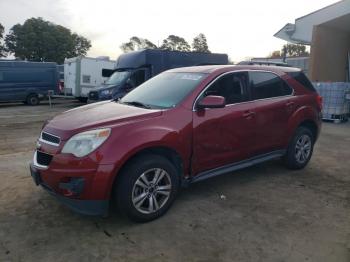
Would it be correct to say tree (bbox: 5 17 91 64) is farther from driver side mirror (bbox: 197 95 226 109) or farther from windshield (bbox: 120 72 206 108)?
driver side mirror (bbox: 197 95 226 109)

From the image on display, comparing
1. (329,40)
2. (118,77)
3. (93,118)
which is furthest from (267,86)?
(329,40)

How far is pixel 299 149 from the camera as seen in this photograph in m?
6.13

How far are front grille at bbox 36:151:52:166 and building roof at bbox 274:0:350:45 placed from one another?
13.9m

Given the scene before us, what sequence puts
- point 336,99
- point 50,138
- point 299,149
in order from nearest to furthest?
point 50,138 < point 299,149 < point 336,99

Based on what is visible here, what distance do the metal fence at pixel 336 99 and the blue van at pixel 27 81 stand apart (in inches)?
552

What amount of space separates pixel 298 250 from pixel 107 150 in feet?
6.93

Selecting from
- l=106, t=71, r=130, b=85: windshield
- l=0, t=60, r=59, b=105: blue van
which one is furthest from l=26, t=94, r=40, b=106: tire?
l=106, t=71, r=130, b=85: windshield

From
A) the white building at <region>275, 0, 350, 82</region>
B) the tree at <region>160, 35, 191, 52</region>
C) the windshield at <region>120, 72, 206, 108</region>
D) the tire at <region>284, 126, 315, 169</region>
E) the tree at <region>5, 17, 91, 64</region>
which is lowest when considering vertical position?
the tire at <region>284, 126, 315, 169</region>

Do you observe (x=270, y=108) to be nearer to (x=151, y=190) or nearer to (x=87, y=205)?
(x=151, y=190)

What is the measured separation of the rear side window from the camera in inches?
209

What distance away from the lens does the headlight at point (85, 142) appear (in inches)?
145

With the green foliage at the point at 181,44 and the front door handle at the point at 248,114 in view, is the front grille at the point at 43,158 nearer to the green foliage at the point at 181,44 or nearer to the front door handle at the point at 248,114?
the front door handle at the point at 248,114

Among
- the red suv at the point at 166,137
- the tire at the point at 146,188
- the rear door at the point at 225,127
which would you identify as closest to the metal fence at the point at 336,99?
the red suv at the point at 166,137

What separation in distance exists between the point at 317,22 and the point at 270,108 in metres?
12.3
